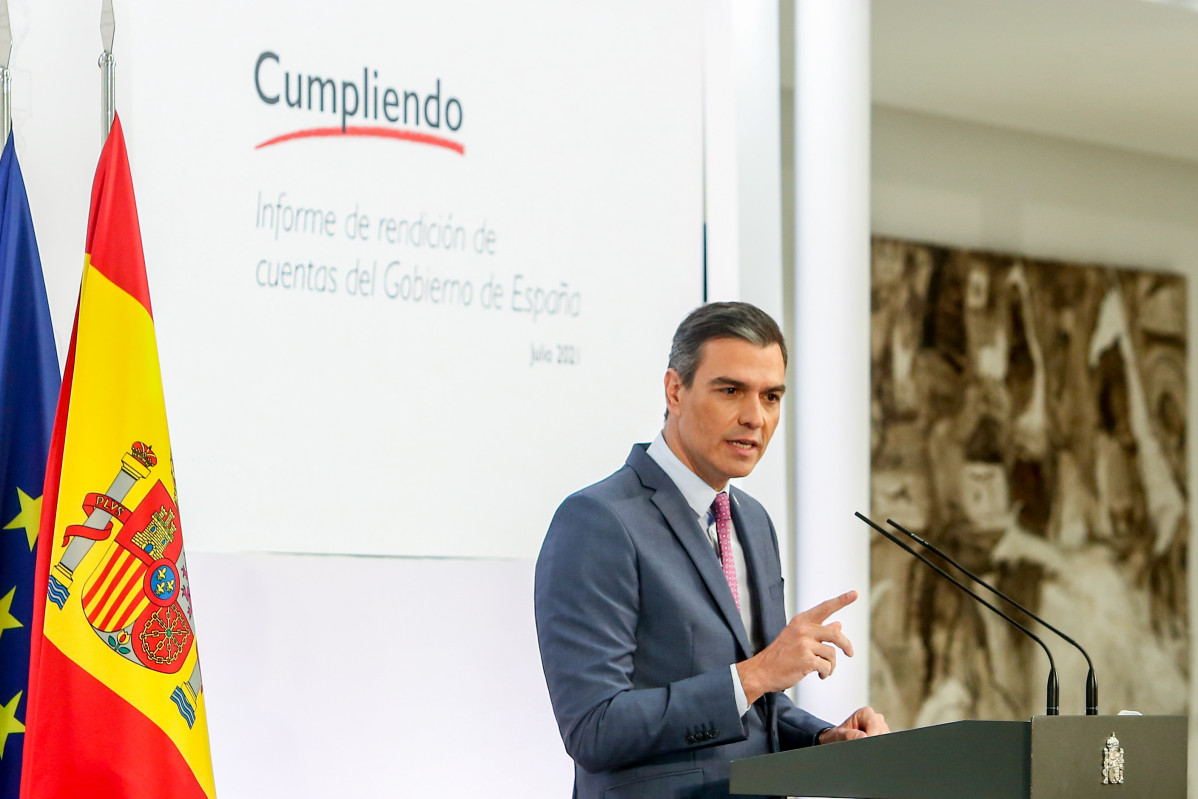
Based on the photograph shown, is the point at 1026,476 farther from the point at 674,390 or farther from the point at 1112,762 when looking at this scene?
the point at 1112,762

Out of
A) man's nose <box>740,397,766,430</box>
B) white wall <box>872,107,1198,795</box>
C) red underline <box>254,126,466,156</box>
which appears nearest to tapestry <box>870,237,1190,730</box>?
white wall <box>872,107,1198,795</box>

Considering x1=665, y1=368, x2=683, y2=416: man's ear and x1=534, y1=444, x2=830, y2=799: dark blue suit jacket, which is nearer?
x1=534, y1=444, x2=830, y2=799: dark blue suit jacket

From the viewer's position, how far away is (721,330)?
2.26 meters

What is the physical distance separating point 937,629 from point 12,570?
3.50 m

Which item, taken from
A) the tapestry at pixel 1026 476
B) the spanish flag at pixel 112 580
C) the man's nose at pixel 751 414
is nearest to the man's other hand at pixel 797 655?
the man's nose at pixel 751 414

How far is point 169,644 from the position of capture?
2.24 metres

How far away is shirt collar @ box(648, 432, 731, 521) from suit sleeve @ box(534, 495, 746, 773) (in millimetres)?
157

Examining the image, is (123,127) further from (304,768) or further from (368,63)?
(304,768)

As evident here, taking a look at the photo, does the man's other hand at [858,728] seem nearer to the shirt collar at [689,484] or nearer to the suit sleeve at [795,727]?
the suit sleeve at [795,727]

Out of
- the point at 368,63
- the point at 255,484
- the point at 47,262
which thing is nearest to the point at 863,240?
the point at 368,63

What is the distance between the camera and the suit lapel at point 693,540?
2160mm

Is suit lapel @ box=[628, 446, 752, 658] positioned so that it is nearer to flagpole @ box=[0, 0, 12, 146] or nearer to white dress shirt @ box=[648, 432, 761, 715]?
white dress shirt @ box=[648, 432, 761, 715]

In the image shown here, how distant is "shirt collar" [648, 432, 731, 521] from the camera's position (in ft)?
7.37

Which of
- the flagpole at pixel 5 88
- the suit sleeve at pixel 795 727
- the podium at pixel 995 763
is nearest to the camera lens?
the podium at pixel 995 763
